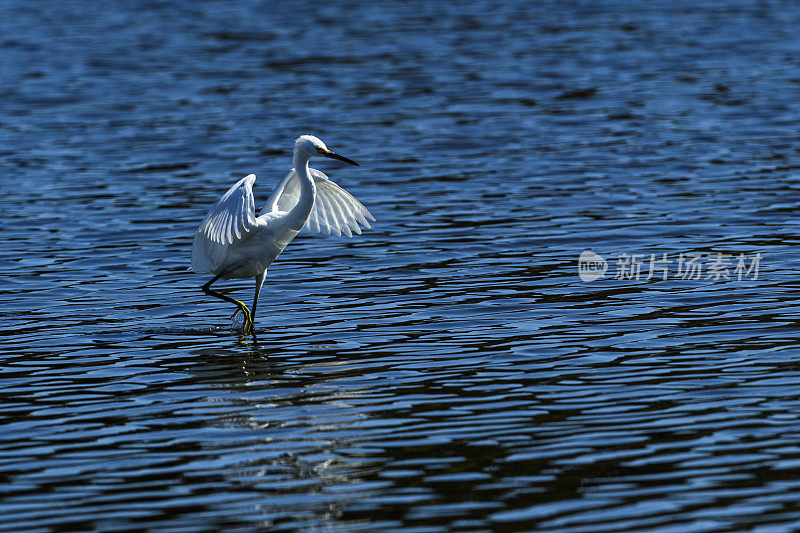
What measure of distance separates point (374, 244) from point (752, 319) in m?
5.32

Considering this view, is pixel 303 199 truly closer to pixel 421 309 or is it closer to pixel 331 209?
pixel 331 209

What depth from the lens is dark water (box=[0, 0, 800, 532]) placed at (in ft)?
23.2

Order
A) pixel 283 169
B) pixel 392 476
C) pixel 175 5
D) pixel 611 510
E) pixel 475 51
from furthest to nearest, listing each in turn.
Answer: pixel 175 5 < pixel 475 51 < pixel 283 169 < pixel 392 476 < pixel 611 510

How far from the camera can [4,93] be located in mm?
27172

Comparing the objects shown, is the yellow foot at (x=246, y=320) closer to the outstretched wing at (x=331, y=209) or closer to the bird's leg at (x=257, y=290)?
the bird's leg at (x=257, y=290)

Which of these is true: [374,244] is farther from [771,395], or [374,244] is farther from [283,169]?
[771,395]

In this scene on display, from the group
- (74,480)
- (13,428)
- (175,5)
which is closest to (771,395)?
(74,480)

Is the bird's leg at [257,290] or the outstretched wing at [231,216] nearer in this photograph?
the outstretched wing at [231,216]
